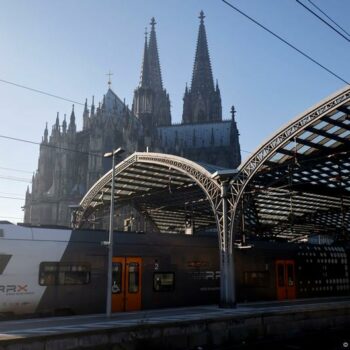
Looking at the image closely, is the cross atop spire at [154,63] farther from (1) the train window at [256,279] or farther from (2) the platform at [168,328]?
(2) the platform at [168,328]

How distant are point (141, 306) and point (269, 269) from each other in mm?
8738

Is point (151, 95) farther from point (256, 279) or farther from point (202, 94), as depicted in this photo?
point (256, 279)

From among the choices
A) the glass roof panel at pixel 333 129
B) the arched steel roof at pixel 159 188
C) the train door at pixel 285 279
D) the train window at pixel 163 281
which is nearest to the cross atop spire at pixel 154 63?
the arched steel roof at pixel 159 188

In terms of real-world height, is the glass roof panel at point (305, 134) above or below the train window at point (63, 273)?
above

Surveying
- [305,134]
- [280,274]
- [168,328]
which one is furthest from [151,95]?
[168,328]

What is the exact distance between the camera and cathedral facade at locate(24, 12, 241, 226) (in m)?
73.1

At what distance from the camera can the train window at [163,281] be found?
842 inches

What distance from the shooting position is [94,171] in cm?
6919

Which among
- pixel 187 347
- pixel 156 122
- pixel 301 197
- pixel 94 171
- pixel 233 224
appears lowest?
pixel 187 347

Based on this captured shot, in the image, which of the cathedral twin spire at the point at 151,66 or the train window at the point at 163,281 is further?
the cathedral twin spire at the point at 151,66

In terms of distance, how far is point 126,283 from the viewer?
67.1 ft

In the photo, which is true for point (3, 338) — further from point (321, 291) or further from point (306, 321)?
point (321, 291)

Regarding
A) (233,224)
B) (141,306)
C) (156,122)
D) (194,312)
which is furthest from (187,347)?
(156,122)

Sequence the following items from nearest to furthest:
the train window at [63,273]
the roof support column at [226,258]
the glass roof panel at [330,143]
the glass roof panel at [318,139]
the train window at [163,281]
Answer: the train window at [63,273] < the train window at [163,281] < the roof support column at [226,258] < the glass roof panel at [318,139] < the glass roof panel at [330,143]
